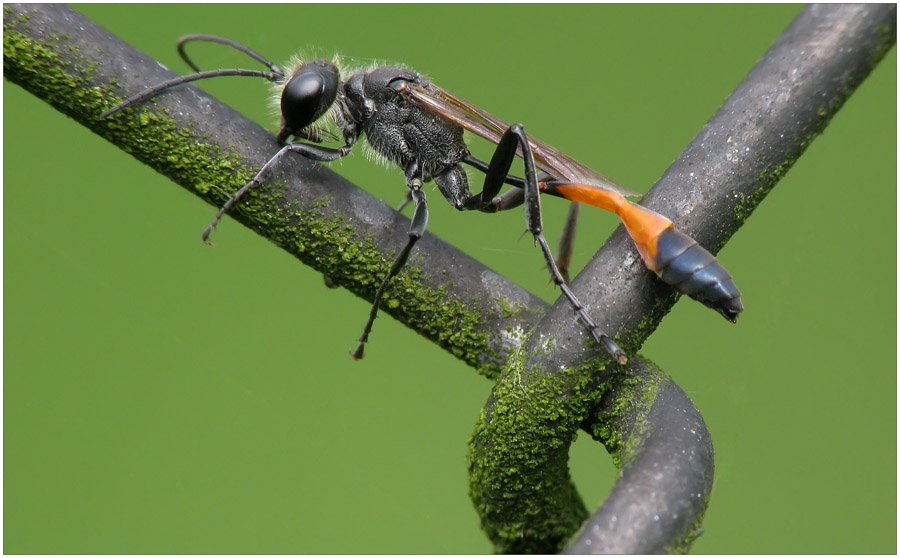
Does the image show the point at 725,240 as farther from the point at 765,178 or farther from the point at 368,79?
the point at 368,79

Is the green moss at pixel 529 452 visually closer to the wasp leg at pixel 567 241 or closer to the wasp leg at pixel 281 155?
the wasp leg at pixel 281 155

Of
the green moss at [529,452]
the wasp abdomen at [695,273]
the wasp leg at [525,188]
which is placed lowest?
the green moss at [529,452]

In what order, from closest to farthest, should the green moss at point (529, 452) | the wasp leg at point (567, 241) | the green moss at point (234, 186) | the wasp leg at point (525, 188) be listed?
the green moss at point (529, 452)
the green moss at point (234, 186)
the wasp leg at point (525, 188)
the wasp leg at point (567, 241)

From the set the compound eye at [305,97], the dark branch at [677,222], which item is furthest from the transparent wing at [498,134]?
the dark branch at [677,222]

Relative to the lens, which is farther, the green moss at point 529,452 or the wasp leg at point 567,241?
the wasp leg at point 567,241

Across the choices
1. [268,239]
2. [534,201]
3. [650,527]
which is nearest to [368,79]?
[534,201]

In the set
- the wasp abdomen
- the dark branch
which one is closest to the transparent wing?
the wasp abdomen

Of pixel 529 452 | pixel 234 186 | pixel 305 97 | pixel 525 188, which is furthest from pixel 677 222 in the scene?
pixel 305 97
